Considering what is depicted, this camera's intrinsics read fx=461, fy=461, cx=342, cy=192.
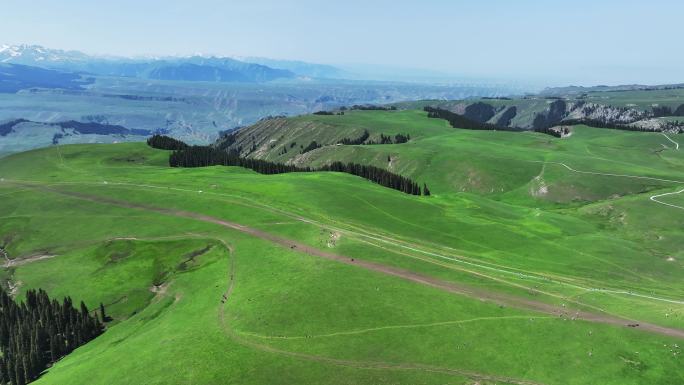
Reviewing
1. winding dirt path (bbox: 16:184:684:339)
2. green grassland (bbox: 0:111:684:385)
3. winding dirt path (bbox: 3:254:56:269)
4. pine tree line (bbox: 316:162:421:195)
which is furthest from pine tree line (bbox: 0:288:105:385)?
pine tree line (bbox: 316:162:421:195)

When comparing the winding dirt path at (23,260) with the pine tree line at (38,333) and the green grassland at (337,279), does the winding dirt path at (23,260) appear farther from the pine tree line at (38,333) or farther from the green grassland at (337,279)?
the pine tree line at (38,333)

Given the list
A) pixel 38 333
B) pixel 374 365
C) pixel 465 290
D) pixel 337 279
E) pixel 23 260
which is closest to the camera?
pixel 374 365

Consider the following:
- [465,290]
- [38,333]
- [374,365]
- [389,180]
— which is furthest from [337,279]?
[389,180]

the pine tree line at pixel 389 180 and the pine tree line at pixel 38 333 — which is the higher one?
the pine tree line at pixel 389 180

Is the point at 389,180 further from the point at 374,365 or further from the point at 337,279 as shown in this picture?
the point at 374,365

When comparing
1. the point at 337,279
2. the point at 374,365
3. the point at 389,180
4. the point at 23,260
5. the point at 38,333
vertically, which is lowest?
the point at 38,333

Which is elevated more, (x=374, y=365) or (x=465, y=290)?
(x=465, y=290)

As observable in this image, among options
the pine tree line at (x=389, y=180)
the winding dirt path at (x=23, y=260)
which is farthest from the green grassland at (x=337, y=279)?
the pine tree line at (x=389, y=180)

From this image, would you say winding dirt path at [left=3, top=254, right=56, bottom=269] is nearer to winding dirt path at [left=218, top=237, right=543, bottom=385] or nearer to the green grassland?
the green grassland
